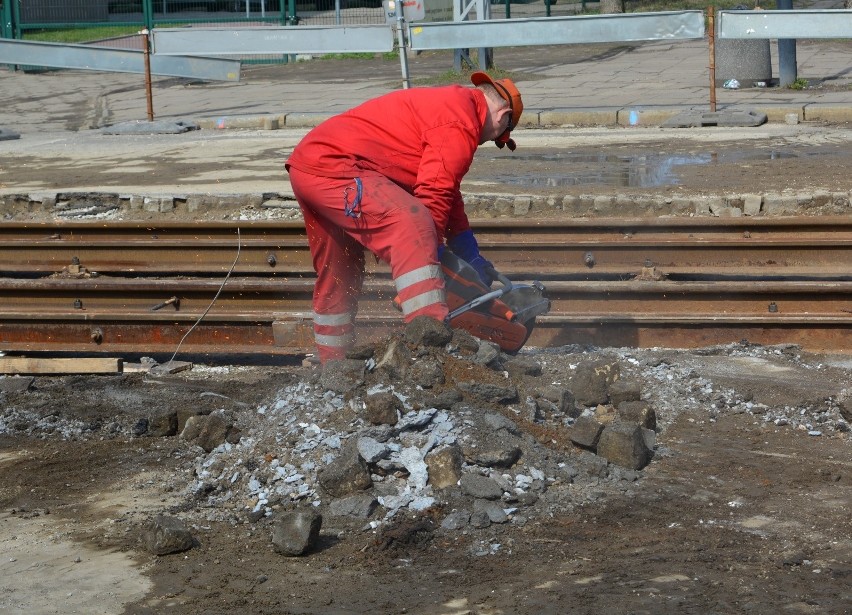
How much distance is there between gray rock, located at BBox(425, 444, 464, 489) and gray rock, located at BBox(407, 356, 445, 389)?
45cm

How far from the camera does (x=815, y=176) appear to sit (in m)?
10.0

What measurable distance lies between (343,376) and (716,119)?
9.36 meters

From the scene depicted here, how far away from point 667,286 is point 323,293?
2.45 metres

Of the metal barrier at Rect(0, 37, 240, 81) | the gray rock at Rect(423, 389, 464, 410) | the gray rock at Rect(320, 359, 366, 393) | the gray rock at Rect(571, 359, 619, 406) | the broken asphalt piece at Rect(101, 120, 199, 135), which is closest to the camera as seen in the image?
the gray rock at Rect(423, 389, 464, 410)

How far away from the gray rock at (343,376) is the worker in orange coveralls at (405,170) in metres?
0.34

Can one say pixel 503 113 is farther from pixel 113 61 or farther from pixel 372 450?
pixel 113 61

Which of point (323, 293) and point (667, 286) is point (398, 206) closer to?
point (323, 293)

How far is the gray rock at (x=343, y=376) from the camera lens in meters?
5.30

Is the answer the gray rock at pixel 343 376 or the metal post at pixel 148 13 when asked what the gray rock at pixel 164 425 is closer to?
the gray rock at pixel 343 376

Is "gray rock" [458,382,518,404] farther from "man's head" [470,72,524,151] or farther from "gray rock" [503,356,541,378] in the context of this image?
"man's head" [470,72,524,151]

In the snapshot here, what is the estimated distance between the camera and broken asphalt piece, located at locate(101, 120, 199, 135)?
1558cm

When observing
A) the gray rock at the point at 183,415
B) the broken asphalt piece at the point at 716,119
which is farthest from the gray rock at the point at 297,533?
the broken asphalt piece at the point at 716,119

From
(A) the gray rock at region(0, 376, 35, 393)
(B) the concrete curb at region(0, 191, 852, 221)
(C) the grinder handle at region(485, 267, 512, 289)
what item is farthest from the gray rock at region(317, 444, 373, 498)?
(B) the concrete curb at region(0, 191, 852, 221)

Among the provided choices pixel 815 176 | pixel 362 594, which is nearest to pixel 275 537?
pixel 362 594
